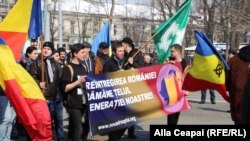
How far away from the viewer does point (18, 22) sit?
7.71 m

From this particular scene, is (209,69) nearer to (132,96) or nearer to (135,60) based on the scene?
(132,96)

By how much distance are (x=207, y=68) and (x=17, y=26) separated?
303 centimetres

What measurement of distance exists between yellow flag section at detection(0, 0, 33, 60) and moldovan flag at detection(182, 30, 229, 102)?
2705 millimetres

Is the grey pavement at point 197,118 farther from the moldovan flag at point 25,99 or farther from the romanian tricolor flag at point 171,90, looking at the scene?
the moldovan flag at point 25,99

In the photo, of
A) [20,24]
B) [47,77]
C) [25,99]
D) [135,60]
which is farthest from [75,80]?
[135,60]

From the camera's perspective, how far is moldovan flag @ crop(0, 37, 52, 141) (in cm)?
633

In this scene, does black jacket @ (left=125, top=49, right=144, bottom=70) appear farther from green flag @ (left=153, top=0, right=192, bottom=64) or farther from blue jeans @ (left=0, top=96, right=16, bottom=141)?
blue jeans @ (left=0, top=96, right=16, bottom=141)

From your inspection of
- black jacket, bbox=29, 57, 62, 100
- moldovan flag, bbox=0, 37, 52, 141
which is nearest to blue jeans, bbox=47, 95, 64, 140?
black jacket, bbox=29, 57, 62, 100

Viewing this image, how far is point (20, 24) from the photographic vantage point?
7.69 m

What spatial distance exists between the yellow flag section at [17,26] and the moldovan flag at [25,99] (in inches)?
39.1

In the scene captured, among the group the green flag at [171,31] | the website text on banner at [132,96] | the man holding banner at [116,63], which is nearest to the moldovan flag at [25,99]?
the website text on banner at [132,96]

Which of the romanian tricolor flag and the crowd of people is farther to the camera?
the romanian tricolor flag

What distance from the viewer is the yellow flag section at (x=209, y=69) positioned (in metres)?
7.71

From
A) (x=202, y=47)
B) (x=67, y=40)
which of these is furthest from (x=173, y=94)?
(x=67, y=40)
